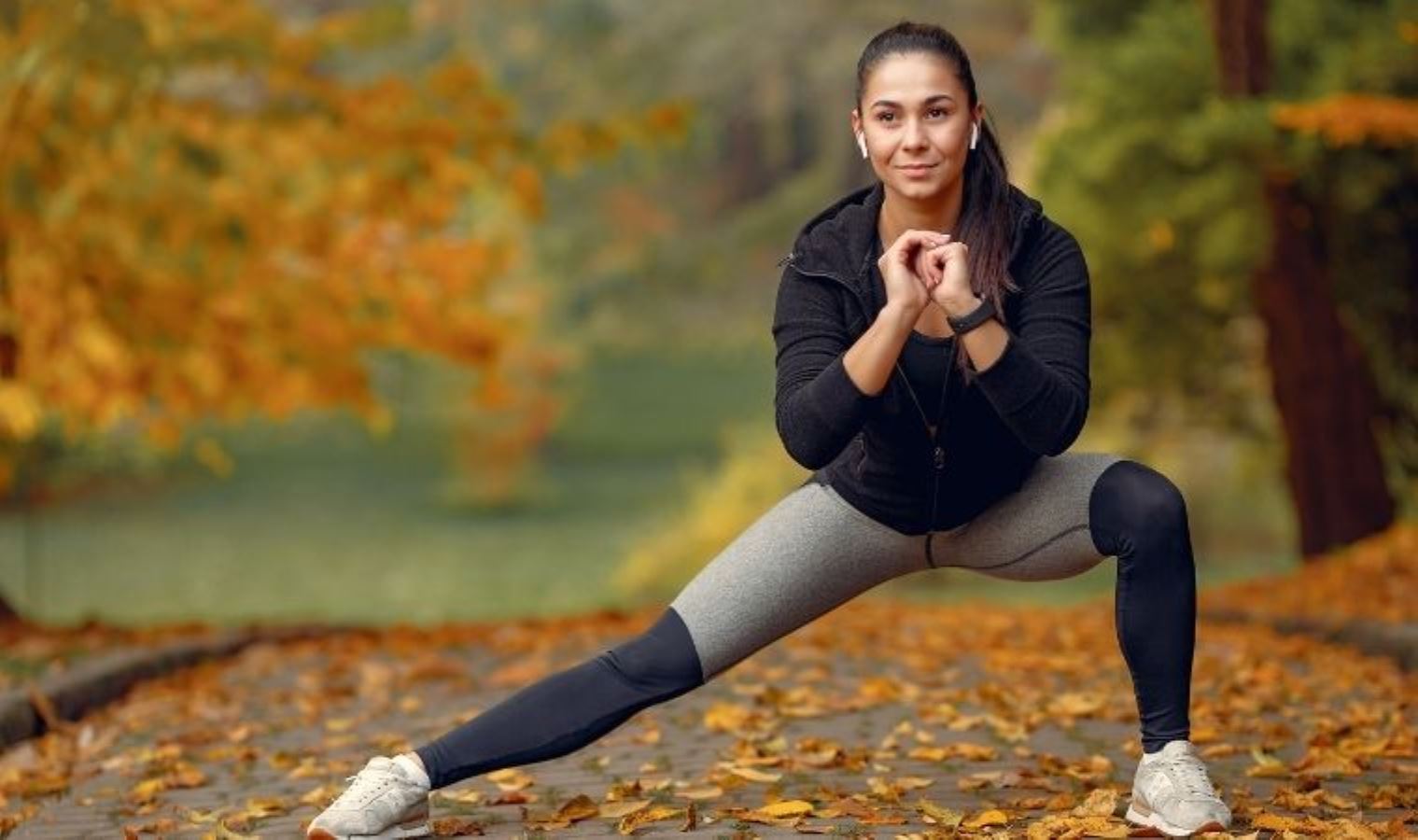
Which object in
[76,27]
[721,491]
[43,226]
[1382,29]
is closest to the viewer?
[76,27]

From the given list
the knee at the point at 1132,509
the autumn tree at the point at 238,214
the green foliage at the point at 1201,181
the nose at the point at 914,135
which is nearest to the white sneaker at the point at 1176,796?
the knee at the point at 1132,509

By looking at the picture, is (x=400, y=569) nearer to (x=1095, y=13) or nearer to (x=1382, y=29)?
(x=1095, y=13)

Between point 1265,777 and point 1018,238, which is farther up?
point 1018,238

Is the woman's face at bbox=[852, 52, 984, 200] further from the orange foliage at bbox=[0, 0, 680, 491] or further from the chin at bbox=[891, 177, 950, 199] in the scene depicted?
the orange foliage at bbox=[0, 0, 680, 491]

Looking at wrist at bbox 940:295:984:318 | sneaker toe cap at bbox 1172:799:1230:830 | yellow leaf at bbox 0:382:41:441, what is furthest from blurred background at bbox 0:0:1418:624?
sneaker toe cap at bbox 1172:799:1230:830

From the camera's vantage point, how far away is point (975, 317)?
3.86 m

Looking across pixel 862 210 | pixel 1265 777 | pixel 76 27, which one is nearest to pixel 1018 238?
pixel 862 210

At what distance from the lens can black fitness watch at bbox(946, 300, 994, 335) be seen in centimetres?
386

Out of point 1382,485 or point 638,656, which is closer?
point 638,656

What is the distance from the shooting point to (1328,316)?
43.5 feet

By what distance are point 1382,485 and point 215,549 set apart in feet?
70.4

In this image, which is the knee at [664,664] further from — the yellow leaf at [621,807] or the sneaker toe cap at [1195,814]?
the sneaker toe cap at [1195,814]

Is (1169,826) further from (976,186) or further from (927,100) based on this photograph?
(927,100)

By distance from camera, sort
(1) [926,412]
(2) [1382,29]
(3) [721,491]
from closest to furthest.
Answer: (1) [926,412]
(2) [1382,29]
(3) [721,491]
